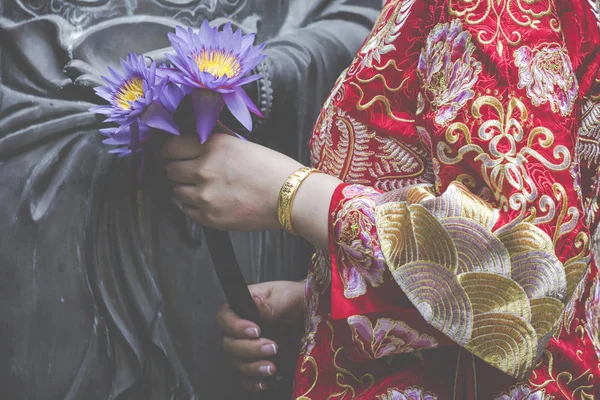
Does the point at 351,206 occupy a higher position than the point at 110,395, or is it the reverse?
the point at 351,206

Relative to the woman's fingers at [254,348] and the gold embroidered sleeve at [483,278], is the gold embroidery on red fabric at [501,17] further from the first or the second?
the woman's fingers at [254,348]

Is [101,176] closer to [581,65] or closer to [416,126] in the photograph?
[416,126]

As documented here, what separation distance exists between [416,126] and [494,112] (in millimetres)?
109

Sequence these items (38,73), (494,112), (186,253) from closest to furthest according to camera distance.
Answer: (494,112) < (38,73) < (186,253)

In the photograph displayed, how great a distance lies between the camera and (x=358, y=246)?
2.23ft

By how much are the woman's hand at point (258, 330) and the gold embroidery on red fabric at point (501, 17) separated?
0.49 m

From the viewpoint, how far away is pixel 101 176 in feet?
3.15

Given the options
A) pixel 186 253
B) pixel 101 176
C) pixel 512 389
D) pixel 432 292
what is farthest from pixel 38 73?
pixel 512 389

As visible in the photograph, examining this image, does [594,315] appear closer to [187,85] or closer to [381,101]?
[381,101]

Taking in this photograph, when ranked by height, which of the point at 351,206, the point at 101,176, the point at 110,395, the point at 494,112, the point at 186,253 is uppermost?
the point at 494,112

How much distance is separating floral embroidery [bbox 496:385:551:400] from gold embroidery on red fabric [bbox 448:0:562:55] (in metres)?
0.35

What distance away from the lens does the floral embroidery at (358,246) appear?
673mm

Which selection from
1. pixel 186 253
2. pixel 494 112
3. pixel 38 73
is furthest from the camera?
pixel 186 253

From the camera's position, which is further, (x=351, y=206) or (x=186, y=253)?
(x=186, y=253)
